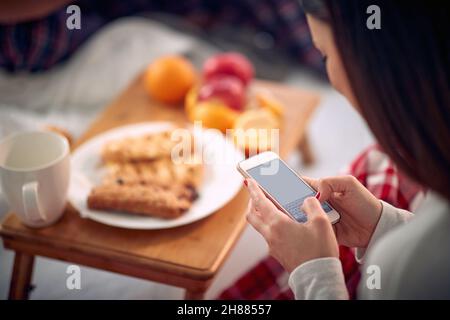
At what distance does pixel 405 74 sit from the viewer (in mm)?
525

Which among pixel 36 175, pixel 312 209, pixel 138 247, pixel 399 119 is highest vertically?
pixel 399 119

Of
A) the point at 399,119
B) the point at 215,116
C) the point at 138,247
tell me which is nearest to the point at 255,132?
the point at 215,116

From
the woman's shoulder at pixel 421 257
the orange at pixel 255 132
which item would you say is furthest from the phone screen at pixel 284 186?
the orange at pixel 255 132

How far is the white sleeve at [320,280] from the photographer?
2.01 feet

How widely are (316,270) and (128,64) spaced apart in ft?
3.83

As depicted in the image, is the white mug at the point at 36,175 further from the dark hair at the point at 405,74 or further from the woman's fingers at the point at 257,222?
the dark hair at the point at 405,74

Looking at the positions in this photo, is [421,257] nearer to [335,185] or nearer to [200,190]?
[335,185]

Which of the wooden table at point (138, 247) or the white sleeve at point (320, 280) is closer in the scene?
the white sleeve at point (320, 280)

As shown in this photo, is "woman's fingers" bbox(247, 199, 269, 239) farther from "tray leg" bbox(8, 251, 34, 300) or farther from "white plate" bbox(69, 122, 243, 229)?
"tray leg" bbox(8, 251, 34, 300)

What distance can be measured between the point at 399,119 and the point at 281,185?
254 mm

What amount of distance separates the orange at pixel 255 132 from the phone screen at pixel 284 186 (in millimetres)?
310

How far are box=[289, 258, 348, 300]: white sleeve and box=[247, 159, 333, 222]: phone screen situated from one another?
0.09 m

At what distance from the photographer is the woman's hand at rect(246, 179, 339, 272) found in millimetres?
637

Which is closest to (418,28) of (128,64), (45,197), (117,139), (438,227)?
(438,227)
